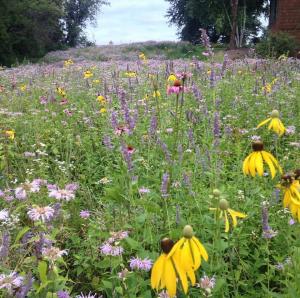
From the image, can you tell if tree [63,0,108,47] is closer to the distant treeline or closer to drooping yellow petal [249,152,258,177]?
the distant treeline

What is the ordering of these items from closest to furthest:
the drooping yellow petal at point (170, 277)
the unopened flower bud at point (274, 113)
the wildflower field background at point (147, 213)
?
1. the drooping yellow petal at point (170, 277)
2. the wildflower field background at point (147, 213)
3. the unopened flower bud at point (274, 113)

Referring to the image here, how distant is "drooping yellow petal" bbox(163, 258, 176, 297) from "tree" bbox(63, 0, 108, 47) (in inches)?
1474

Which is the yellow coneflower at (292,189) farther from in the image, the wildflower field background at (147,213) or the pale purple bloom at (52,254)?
the pale purple bloom at (52,254)

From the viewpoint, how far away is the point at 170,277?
1062 mm

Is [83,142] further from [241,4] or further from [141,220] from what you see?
[241,4]

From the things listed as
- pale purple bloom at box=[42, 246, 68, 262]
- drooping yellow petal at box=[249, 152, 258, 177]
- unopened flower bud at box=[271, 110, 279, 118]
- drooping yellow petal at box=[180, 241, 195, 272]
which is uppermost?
unopened flower bud at box=[271, 110, 279, 118]

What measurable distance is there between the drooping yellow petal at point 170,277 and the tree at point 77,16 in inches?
1474

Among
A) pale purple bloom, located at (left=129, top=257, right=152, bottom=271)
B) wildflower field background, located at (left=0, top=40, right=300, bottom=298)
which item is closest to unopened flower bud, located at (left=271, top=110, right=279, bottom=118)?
wildflower field background, located at (left=0, top=40, right=300, bottom=298)

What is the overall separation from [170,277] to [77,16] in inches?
1630

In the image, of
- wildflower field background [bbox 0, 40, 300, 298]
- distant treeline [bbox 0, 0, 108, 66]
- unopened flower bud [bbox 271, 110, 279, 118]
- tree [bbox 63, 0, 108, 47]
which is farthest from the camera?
tree [bbox 63, 0, 108, 47]

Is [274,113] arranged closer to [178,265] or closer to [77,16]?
[178,265]

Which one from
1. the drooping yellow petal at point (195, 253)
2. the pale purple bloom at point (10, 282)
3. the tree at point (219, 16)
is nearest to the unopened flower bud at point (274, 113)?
the drooping yellow petal at point (195, 253)

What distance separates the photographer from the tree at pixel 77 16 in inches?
1483

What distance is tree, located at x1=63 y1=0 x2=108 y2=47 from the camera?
37.7m
